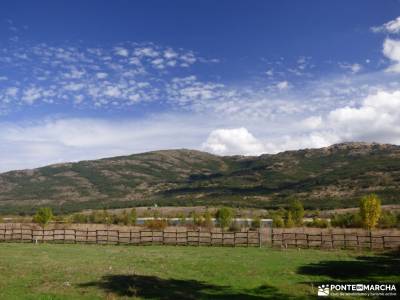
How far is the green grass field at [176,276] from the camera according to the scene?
61.9 feet

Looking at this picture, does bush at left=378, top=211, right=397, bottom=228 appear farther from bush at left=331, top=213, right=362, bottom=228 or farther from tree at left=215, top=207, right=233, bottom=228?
tree at left=215, top=207, right=233, bottom=228

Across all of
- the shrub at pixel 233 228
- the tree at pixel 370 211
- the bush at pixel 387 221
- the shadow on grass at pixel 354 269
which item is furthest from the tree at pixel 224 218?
the shadow on grass at pixel 354 269

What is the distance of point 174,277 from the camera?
75.5ft

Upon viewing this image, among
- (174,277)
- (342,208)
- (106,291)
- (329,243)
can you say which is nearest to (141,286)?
(106,291)

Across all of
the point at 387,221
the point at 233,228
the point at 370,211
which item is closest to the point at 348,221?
the point at 387,221

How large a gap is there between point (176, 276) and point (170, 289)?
11.5 ft

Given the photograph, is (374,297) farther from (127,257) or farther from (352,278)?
(127,257)

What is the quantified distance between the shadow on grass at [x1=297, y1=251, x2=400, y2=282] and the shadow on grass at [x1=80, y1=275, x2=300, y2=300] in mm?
5677

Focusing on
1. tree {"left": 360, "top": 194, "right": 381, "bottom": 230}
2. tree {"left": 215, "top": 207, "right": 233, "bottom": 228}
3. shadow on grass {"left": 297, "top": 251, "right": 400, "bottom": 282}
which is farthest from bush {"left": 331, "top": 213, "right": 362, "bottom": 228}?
shadow on grass {"left": 297, "top": 251, "right": 400, "bottom": 282}

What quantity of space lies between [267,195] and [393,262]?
6429 inches

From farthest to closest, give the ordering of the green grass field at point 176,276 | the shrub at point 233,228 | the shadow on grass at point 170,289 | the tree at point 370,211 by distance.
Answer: the tree at point 370,211, the shrub at point 233,228, the green grass field at point 176,276, the shadow on grass at point 170,289

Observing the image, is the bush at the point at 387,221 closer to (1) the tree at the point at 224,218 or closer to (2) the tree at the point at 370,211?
(2) the tree at the point at 370,211

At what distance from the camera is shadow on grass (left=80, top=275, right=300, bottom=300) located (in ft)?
61.0

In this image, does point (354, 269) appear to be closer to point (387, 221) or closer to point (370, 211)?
point (370, 211)
